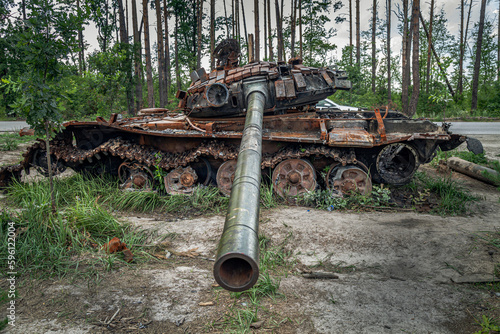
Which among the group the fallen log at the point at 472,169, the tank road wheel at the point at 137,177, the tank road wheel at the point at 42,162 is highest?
the tank road wheel at the point at 42,162

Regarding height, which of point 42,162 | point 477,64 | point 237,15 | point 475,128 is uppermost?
point 237,15

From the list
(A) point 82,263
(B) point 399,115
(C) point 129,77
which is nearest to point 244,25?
(C) point 129,77

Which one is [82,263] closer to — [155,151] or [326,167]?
[155,151]

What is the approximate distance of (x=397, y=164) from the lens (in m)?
7.31

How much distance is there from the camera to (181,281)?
12.0 feet

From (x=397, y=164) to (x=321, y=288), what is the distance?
4687 millimetres

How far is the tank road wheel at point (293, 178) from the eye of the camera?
6.68m

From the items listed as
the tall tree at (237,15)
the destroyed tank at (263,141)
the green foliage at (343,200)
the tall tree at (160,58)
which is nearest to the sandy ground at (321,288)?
the green foliage at (343,200)

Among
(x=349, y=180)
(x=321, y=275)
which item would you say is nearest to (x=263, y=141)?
(x=349, y=180)

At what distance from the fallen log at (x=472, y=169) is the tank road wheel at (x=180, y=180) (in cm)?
671

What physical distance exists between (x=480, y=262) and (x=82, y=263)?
4636mm

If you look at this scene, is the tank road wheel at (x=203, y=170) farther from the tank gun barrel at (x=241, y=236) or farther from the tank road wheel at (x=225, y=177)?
the tank gun barrel at (x=241, y=236)

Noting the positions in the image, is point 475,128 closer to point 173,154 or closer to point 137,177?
point 173,154

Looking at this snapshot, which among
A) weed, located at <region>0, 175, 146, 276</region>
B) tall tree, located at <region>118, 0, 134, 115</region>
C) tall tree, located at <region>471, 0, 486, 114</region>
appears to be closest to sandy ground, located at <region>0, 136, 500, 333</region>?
weed, located at <region>0, 175, 146, 276</region>
